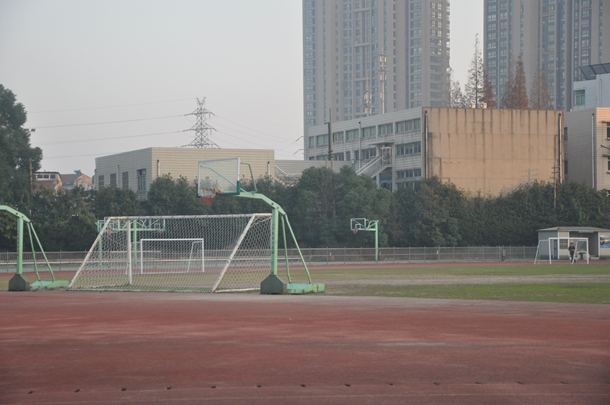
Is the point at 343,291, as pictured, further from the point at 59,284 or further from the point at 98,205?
the point at 98,205

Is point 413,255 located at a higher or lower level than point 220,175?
lower

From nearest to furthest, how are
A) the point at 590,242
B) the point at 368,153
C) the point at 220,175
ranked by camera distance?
the point at 220,175 < the point at 590,242 < the point at 368,153

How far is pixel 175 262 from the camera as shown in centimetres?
4131

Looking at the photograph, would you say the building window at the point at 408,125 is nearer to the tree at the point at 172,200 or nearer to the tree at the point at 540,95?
the tree at the point at 172,200

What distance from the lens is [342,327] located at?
13180 millimetres

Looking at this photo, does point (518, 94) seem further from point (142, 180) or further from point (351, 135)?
point (142, 180)

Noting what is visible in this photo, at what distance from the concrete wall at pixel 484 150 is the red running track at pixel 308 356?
66.5 meters

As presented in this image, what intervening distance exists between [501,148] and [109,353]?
257ft

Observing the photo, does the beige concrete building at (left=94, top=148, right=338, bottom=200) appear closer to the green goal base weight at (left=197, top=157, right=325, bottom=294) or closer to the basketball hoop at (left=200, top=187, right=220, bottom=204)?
the green goal base weight at (left=197, top=157, right=325, bottom=294)

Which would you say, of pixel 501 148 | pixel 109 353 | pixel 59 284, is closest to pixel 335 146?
pixel 501 148

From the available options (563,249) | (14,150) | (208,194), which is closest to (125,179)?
(14,150)

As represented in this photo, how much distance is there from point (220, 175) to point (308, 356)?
17.5 metres

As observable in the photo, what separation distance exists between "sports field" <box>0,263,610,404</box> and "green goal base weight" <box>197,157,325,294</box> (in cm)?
491

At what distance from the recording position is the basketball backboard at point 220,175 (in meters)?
26.4
